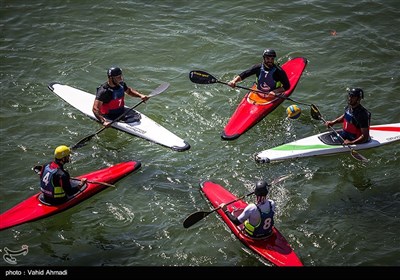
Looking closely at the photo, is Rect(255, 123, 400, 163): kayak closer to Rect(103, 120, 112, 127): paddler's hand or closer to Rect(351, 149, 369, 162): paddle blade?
Rect(351, 149, 369, 162): paddle blade

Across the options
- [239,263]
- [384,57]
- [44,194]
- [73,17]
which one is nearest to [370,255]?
[239,263]

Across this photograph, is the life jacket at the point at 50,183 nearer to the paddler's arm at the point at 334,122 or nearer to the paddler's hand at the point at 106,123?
the paddler's hand at the point at 106,123

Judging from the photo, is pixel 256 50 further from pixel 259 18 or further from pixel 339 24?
pixel 339 24

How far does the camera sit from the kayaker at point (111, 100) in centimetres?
1151

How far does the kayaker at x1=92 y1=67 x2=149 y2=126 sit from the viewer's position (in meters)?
11.5

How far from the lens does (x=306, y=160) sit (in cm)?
1108

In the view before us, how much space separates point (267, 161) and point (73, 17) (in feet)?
29.0

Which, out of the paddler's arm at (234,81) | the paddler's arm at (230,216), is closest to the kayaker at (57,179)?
the paddler's arm at (230,216)

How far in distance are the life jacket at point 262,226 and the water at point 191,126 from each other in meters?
0.48

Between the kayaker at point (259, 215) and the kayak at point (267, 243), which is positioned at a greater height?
the kayaker at point (259, 215)

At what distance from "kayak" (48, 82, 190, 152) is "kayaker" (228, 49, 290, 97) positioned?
6.66ft

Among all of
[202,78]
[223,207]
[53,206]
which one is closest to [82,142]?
[53,206]

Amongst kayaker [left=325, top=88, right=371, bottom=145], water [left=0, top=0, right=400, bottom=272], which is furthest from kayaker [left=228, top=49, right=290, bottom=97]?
kayaker [left=325, top=88, right=371, bottom=145]

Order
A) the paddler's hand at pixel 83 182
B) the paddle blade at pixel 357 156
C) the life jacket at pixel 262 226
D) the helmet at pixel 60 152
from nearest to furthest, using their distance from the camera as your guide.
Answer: the life jacket at pixel 262 226
the helmet at pixel 60 152
the paddler's hand at pixel 83 182
the paddle blade at pixel 357 156
